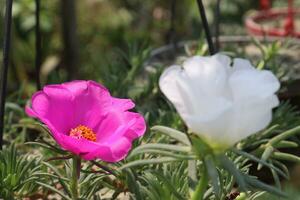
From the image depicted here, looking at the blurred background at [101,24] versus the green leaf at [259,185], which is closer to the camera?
the green leaf at [259,185]

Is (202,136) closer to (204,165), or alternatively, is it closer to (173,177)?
A: (204,165)

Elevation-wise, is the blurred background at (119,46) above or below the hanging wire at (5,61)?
below

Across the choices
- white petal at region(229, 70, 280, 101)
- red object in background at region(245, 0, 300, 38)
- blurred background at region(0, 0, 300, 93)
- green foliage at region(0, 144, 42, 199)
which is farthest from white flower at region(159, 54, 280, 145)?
blurred background at region(0, 0, 300, 93)

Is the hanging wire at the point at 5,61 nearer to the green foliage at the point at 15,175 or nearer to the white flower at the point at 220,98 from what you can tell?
the green foliage at the point at 15,175

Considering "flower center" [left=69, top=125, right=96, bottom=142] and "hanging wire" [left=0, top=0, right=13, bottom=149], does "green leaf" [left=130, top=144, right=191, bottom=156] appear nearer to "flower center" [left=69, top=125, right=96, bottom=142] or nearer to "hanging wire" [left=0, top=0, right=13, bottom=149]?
"flower center" [left=69, top=125, right=96, bottom=142]

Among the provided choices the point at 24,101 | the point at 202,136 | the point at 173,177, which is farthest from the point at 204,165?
the point at 24,101

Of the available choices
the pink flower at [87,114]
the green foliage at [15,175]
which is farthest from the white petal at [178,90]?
the green foliage at [15,175]
